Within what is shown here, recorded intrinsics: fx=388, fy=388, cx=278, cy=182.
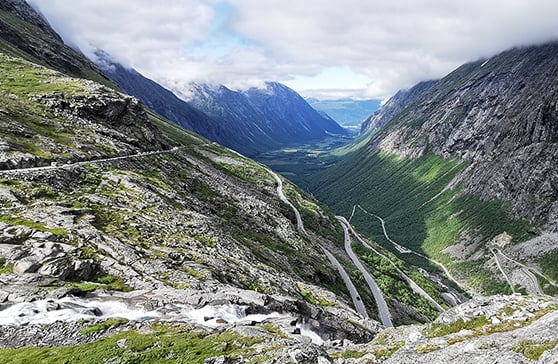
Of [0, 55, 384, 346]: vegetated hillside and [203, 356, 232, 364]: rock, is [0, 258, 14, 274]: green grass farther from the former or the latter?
[203, 356, 232, 364]: rock

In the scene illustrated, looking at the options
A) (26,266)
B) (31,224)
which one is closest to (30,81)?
(31,224)

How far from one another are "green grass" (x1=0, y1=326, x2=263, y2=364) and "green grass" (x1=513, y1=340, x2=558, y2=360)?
57.9 feet

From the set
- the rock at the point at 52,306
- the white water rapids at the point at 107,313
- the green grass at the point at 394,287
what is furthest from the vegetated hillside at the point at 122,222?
the green grass at the point at 394,287

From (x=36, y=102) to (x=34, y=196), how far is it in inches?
2384

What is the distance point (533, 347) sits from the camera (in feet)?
79.6

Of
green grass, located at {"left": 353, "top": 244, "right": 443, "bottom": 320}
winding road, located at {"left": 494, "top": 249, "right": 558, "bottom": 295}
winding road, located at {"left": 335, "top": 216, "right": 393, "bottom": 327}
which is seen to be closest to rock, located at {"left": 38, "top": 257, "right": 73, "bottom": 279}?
winding road, located at {"left": 335, "top": 216, "right": 393, "bottom": 327}

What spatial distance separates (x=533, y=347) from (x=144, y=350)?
2569cm

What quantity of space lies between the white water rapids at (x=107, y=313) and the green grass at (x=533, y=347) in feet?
66.6

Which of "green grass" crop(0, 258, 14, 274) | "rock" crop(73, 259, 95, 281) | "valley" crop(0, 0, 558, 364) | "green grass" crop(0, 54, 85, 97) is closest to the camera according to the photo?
"valley" crop(0, 0, 558, 364)

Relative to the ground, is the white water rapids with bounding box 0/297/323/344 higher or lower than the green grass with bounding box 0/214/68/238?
lower

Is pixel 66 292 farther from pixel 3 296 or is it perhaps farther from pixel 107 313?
pixel 3 296

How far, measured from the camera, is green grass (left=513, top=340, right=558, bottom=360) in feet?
77.1

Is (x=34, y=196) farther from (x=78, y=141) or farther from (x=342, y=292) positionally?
(x=342, y=292)

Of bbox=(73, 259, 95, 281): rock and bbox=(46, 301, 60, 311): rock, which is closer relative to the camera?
bbox=(46, 301, 60, 311): rock
